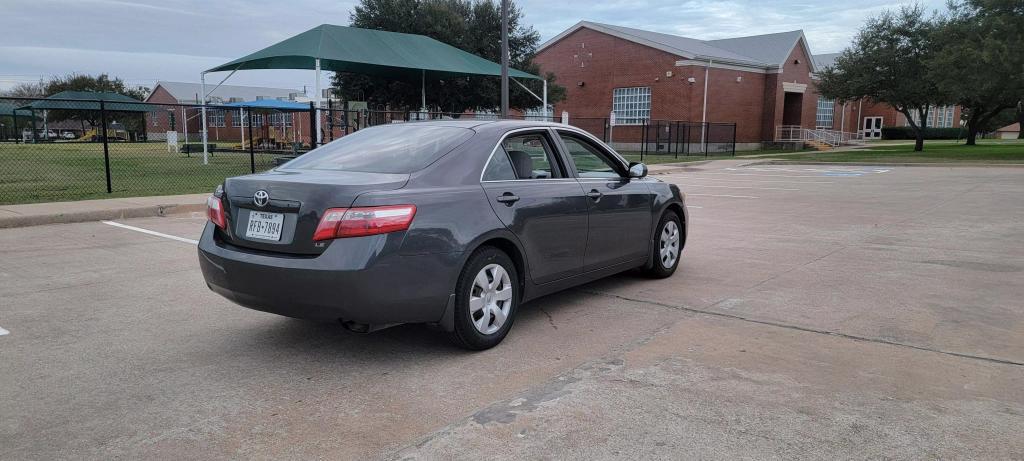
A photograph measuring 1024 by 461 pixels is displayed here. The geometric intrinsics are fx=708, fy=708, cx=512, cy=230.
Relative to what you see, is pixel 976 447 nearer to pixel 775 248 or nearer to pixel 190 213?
pixel 775 248

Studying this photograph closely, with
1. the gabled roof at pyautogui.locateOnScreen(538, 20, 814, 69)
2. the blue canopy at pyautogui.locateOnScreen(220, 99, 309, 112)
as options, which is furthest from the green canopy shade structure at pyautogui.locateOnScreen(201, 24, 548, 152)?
the gabled roof at pyautogui.locateOnScreen(538, 20, 814, 69)

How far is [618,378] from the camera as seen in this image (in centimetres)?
415

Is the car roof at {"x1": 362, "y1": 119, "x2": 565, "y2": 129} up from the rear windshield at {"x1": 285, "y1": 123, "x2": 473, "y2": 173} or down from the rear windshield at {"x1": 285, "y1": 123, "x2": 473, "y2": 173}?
up

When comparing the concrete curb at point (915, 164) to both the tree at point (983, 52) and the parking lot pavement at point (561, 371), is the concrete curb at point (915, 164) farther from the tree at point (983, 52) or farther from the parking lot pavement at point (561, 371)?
the parking lot pavement at point (561, 371)

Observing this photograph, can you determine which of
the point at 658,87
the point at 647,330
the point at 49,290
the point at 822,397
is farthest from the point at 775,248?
the point at 658,87

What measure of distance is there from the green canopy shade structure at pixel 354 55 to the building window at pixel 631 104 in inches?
711

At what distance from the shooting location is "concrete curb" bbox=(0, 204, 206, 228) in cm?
996

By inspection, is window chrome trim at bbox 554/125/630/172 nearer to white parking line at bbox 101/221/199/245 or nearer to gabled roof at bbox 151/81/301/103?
white parking line at bbox 101/221/199/245

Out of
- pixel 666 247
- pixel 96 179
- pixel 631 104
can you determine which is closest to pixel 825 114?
pixel 631 104

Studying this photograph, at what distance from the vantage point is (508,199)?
15.6 feet

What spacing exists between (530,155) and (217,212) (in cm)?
222

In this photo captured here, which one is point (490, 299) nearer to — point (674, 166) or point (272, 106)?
point (674, 166)

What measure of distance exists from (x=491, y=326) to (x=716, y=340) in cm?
156

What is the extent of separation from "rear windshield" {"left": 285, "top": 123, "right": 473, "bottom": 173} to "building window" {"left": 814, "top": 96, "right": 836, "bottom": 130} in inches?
2066
